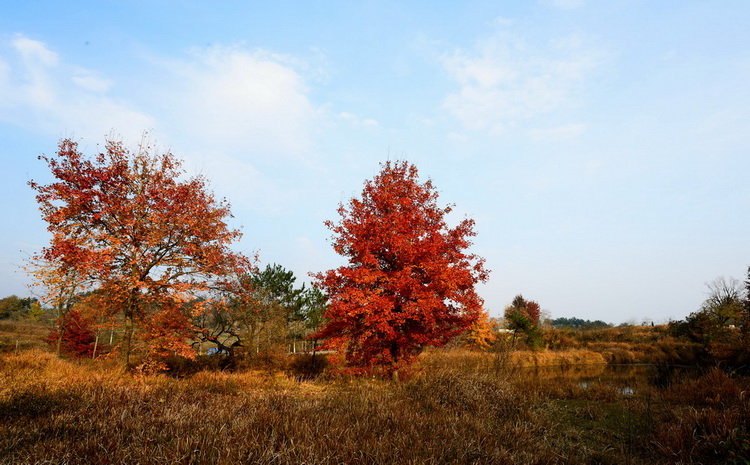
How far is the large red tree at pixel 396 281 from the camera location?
13242 mm

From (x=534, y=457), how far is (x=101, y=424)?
239 inches

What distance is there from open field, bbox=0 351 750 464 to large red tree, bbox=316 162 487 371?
3523 millimetres

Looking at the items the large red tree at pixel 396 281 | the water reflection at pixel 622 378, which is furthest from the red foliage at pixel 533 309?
the large red tree at pixel 396 281

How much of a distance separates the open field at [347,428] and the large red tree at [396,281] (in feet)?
11.6

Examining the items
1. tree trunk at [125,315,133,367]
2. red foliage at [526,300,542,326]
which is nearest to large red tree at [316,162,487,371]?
tree trunk at [125,315,133,367]

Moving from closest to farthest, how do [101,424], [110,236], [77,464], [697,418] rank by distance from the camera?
[77,464] → [101,424] → [697,418] → [110,236]

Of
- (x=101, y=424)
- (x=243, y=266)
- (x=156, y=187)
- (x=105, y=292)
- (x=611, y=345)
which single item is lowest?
(x=611, y=345)

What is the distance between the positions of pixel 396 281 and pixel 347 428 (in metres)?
8.04

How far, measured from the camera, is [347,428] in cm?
552

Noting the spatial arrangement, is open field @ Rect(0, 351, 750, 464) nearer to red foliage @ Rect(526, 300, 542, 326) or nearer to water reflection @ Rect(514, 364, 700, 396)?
water reflection @ Rect(514, 364, 700, 396)

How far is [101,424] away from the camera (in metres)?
5.17

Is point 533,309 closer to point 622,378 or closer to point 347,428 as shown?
point 622,378

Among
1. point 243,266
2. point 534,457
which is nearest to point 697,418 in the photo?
point 534,457

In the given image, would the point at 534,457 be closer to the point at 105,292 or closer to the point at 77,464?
the point at 77,464
